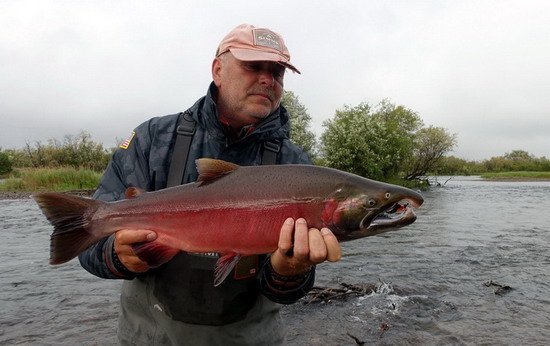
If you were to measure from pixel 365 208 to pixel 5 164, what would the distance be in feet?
207

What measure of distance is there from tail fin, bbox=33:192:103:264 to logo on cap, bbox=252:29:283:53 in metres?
1.63

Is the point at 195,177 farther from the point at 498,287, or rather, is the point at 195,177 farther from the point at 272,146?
the point at 498,287

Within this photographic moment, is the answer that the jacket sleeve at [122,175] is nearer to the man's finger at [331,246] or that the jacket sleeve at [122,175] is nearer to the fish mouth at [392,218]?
the man's finger at [331,246]

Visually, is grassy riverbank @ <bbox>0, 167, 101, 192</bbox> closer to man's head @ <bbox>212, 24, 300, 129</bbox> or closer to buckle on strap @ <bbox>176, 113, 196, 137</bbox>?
buckle on strap @ <bbox>176, 113, 196, 137</bbox>

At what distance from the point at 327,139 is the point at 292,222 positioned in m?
42.3

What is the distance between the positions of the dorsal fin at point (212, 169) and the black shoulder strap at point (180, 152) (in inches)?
19.8

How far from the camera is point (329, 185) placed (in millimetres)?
2705

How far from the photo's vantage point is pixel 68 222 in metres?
2.78

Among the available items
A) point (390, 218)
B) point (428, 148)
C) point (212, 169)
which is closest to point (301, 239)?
point (390, 218)

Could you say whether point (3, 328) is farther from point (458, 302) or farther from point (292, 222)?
point (458, 302)

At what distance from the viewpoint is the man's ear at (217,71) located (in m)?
3.54

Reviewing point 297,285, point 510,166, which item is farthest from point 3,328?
point 510,166

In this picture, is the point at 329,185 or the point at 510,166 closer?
the point at 329,185

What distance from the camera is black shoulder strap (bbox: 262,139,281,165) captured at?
3467mm
